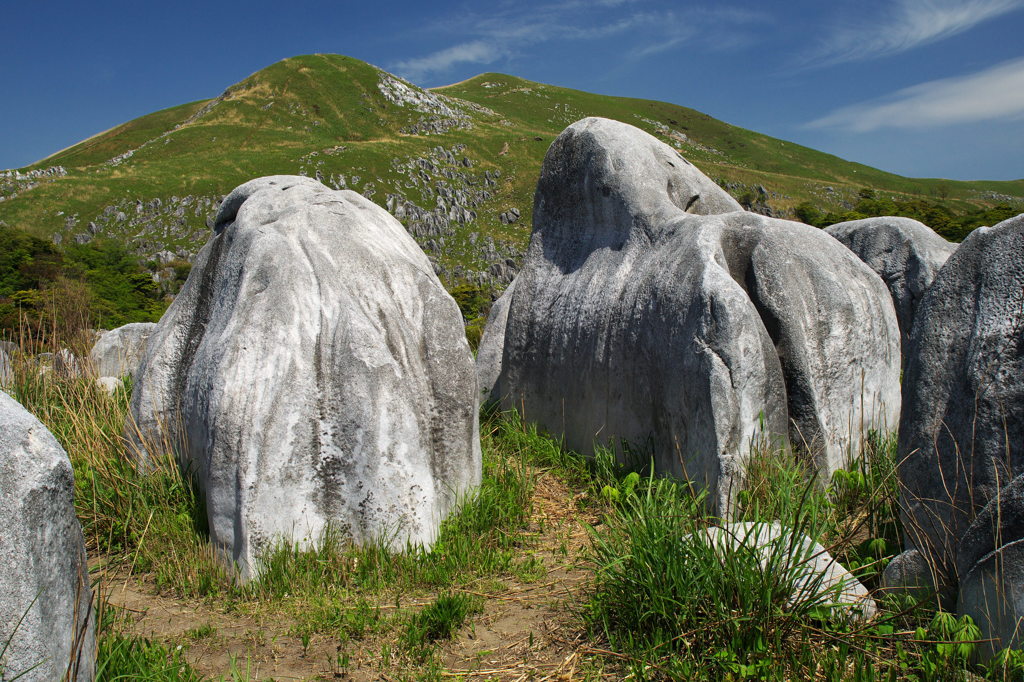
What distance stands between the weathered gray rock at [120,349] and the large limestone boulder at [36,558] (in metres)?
8.01

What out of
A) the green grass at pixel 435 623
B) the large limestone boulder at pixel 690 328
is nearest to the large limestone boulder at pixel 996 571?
the large limestone boulder at pixel 690 328

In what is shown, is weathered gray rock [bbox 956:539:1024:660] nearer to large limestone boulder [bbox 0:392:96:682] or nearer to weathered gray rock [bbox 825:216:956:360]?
large limestone boulder [bbox 0:392:96:682]

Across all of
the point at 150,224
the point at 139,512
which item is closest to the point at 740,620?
the point at 139,512

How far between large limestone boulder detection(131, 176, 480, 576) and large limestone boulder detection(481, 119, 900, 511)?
1425 millimetres

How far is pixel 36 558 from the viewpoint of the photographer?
8.15 feet

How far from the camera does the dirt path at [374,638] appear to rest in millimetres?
3387

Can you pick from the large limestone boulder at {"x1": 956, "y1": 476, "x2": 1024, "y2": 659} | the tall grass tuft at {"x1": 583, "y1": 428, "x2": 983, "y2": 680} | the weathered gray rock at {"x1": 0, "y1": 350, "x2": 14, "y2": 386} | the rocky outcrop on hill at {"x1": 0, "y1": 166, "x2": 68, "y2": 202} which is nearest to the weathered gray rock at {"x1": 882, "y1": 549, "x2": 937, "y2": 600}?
the tall grass tuft at {"x1": 583, "y1": 428, "x2": 983, "y2": 680}

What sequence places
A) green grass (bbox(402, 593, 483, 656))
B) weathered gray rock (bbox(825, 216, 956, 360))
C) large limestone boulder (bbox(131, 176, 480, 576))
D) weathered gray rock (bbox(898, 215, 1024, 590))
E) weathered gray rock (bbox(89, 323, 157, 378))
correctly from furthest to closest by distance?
weathered gray rock (bbox(825, 216, 956, 360)), weathered gray rock (bbox(89, 323, 157, 378)), large limestone boulder (bbox(131, 176, 480, 576)), green grass (bbox(402, 593, 483, 656)), weathered gray rock (bbox(898, 215, 1024, 590))

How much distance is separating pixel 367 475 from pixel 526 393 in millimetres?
3012

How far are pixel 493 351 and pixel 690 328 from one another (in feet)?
11.9

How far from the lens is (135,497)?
4.72 m

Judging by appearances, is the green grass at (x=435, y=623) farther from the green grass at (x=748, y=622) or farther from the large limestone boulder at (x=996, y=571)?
the large limestone boulder at (x=996, y=571)

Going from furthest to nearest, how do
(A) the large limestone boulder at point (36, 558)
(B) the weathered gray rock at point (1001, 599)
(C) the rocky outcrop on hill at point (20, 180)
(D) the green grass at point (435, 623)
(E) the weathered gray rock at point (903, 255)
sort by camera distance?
(C) the rocky outcrop on hill at point (20, 180), (E) the weathered gray rock at point (903, 255), (D) the green grass at point (435, 623), (B) the weathered gray rock at point (1001, 599), (A) the large limestone boulder at point (36, 558)

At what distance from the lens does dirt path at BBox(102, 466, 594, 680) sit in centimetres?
339
